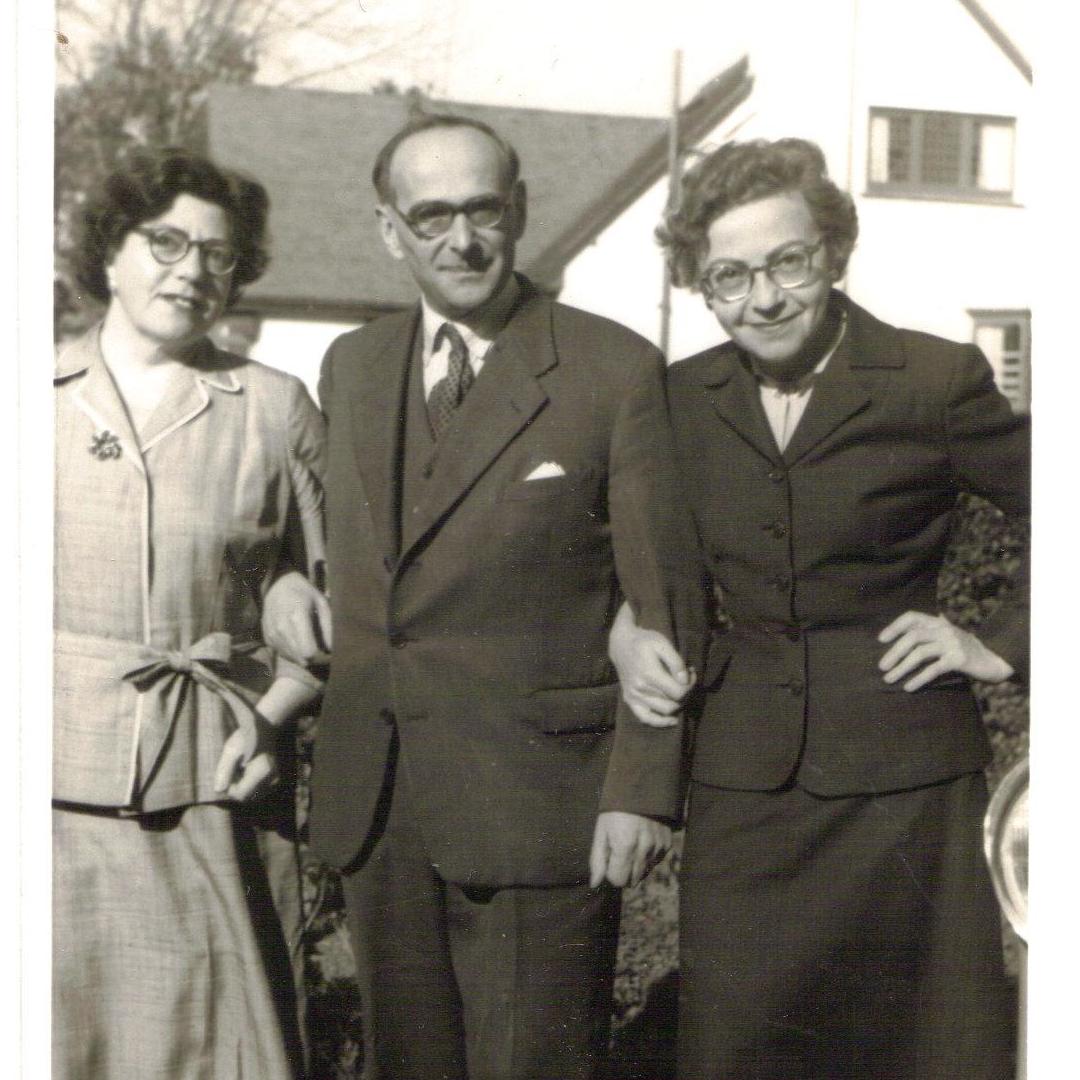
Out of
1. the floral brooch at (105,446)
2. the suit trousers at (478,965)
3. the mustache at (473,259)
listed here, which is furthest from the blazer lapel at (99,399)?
the suit trousers at (478,965)

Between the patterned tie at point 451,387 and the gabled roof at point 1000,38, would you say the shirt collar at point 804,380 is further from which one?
the gabled roof at point 1000,38

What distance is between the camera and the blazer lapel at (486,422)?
7.84 feet

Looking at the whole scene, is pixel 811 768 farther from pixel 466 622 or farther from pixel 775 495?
pixel 466 622

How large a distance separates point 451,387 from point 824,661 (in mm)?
809

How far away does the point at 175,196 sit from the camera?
2.54 m

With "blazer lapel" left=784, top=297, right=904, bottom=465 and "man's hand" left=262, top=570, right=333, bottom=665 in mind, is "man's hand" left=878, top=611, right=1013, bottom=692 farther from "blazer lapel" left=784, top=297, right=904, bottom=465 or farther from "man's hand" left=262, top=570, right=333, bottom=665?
"man's hand" left=262, top=570, right=333, bottom=665

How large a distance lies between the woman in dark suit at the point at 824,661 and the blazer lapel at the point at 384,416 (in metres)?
0.45

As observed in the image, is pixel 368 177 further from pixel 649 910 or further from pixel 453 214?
pixel 649 910

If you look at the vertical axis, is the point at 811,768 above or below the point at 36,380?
below

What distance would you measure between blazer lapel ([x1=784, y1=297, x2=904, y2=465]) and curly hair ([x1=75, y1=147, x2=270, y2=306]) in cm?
103

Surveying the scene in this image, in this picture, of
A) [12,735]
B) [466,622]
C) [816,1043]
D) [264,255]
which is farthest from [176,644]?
[816,1043]

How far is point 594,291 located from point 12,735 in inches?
54.9

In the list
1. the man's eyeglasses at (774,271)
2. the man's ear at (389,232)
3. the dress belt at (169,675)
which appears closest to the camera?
the man's eyeglasses at (774,271)

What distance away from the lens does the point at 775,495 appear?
7.80 feet
